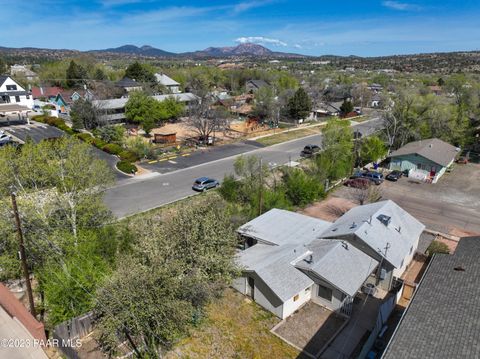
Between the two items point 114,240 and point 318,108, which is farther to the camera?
point 318,108

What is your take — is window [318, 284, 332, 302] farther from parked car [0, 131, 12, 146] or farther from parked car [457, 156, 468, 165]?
parked car [0, 131, 12, 146]

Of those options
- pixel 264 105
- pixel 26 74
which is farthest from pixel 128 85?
pixel 26 74

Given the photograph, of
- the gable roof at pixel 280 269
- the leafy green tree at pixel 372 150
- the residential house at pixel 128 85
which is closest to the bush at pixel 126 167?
the gable roof at pixel 280 269

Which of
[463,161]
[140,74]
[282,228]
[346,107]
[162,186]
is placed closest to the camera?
[282,228]

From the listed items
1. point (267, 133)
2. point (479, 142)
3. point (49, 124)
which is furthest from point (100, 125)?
point (479, 142)

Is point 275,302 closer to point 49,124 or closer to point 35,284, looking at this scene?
point 35,284

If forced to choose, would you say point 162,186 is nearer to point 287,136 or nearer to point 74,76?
point 287,136
